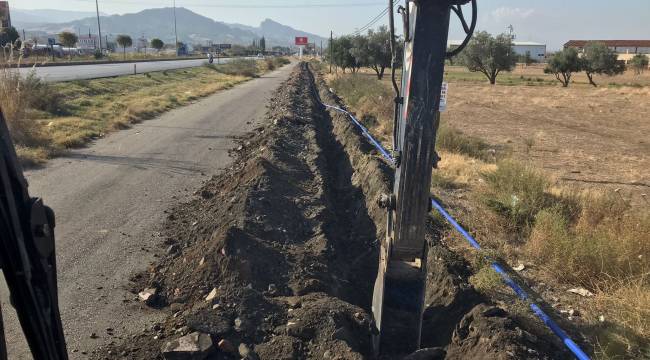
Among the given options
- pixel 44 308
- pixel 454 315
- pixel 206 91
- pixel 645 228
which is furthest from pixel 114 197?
pixel 206 91

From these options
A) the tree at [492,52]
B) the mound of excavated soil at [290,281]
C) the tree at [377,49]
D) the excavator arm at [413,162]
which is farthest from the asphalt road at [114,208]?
the tree at [492,52]

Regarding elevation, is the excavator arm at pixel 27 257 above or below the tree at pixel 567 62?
below

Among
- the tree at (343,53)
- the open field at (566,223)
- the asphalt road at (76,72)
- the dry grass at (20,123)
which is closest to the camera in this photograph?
the open field at (566,223)

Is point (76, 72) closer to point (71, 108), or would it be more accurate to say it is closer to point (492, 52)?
point (71, 108)

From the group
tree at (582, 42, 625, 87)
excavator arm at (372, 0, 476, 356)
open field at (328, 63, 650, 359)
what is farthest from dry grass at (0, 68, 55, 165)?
tree at (582, 42, 625, 87)

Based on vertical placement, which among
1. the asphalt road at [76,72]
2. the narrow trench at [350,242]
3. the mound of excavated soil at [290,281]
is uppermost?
the asphalt road at [76,72]

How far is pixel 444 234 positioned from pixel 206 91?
84.6ft

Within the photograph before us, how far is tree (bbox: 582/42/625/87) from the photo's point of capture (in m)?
62.5

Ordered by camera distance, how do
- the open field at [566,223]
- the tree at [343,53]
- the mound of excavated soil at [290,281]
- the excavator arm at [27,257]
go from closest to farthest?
the excavator arm at [27,257]
the mound of excavated soil at [290,281]
the open field at [566,223]
the tree at [343,53]

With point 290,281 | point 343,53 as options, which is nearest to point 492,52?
point 343,53

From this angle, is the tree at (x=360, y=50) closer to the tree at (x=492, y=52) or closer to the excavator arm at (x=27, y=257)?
the tree at (x=492, y=52)

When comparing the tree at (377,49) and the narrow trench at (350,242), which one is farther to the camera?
the tree at (377,49)

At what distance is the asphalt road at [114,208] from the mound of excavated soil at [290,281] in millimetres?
292

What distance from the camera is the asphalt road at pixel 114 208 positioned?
505 centimetres
